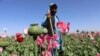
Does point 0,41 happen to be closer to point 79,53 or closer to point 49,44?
point 49,44

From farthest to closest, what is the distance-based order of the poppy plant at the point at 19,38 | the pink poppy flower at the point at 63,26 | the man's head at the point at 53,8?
the man's head at the point at 53,8 < the poppy plant at the point at 19,38 < the pink poppy flower at the point at 63,26

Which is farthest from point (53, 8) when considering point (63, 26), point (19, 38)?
point (63, 26)

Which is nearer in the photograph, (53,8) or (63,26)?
(63,26)

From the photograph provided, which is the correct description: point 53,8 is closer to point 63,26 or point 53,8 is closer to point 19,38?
point 19,38

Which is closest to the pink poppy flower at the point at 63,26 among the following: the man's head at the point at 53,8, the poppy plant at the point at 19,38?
the poppy plant at the point at 19,38

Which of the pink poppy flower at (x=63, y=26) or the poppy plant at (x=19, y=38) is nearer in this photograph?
the pink poppy flower at (x=63, y=26)

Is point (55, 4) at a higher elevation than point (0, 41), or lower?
higher

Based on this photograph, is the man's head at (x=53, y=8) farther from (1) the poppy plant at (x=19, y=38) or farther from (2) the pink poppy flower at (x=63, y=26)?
(2) the pink poppy flower at (x=63, y=26)

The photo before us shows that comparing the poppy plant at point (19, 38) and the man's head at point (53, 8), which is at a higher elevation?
the man's head at point (53, 8)

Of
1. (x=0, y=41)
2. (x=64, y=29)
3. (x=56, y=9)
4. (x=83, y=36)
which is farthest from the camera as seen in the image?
(x=83, y=36)

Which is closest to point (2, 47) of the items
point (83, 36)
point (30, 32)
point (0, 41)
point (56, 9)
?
point (0, 41)

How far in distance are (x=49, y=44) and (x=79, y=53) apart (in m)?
6.98

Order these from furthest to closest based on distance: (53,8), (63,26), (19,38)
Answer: (53,8) < (19,38) < (63,26)

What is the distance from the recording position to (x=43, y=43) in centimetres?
210
